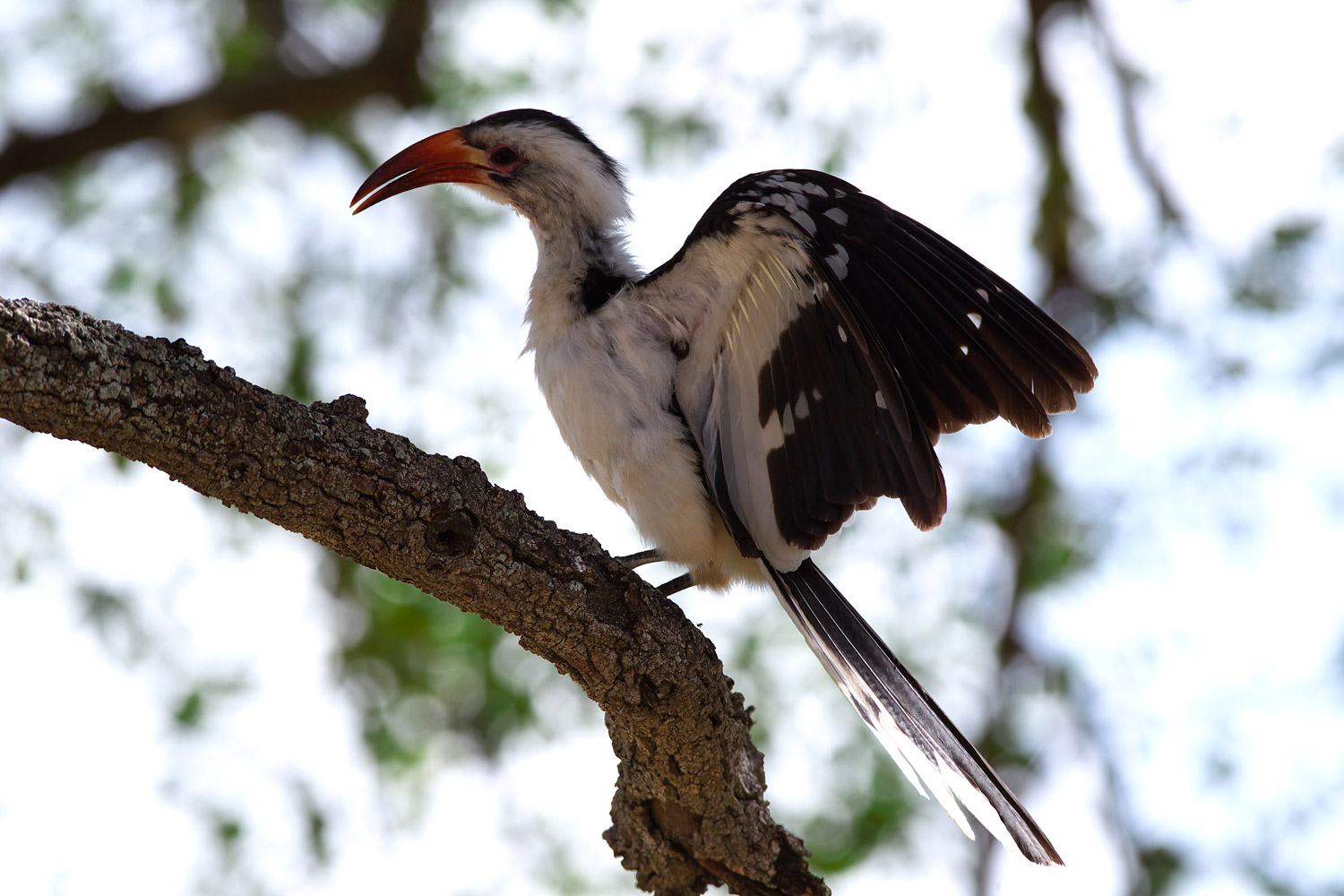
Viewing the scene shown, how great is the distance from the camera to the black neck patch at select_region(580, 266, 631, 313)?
3.56 metres

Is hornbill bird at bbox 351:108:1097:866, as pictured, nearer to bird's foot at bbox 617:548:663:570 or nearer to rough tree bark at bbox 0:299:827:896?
bird's foot at bbox 617:548:663:570

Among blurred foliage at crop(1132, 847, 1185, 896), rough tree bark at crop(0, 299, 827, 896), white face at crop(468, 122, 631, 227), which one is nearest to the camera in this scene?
rough tree bark at crop(0, 299, 827, 896)

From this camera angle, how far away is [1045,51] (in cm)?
668

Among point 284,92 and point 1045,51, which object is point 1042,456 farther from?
point 284,92

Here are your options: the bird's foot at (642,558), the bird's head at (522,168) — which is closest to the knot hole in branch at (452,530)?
the bird's foot at (642,558)

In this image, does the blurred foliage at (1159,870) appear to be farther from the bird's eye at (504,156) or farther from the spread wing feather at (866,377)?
the bird's eye at (504,156)

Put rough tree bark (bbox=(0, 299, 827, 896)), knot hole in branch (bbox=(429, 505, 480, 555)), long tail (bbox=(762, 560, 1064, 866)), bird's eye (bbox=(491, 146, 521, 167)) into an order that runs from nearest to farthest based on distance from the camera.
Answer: rough tree bark (bbox=(0, 299, 827, 896)), knot hole in branch (bbox=(429, 505, 480, 555)), long tail (bbox=(762, 560, 1064, 866)), bird's eye (bbox=(491, 146, 521, 167))

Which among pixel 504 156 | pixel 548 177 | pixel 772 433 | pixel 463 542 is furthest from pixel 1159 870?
pixel 463 542

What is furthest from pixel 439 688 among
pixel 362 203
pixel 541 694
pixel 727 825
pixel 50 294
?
pixel 727 825

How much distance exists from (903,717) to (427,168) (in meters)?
2.59

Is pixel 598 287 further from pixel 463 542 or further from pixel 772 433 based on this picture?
pixel 463 542

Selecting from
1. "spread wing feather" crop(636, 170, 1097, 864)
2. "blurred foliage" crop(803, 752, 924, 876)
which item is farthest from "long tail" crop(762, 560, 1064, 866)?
"blurred foliage" crop(803, 752, 924, 876)

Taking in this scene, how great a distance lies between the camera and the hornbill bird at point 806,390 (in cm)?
292

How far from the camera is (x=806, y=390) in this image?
3.07 metres
